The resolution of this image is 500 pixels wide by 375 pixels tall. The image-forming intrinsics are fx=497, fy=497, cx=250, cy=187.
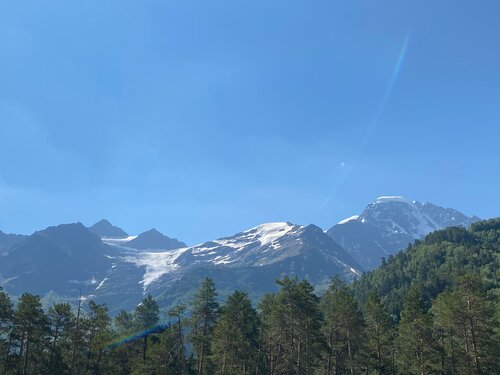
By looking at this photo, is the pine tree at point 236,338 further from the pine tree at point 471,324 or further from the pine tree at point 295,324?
the pine tree at point 471,324

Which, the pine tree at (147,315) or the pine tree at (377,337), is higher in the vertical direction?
the pine tree at (147,315)

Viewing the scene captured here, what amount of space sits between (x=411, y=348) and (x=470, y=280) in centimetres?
1146

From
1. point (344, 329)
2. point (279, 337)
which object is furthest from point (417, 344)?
point (279, 337)

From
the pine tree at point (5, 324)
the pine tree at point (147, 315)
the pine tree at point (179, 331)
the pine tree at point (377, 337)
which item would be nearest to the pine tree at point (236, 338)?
the pine tree at point (179, 331)

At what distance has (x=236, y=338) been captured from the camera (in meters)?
68.5

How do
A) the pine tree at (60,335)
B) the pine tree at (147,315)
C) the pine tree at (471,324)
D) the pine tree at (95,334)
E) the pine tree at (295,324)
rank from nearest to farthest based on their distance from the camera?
the pine tree at (471,324) → the pine tree at (295,324) → the pine tree at (95,334) → the pine tree at (60,335) → the pine tree at (147,315)

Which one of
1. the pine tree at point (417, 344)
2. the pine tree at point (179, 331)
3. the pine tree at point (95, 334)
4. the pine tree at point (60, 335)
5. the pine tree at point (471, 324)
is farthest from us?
the pine tree at point (60, 335)

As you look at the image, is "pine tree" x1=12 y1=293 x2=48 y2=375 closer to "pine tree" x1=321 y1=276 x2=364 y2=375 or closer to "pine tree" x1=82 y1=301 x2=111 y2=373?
"pine tree" x1=82 y1=301 x2=111 y2=373

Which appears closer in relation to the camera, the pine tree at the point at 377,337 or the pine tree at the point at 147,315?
the pine tree at the point at 377,337

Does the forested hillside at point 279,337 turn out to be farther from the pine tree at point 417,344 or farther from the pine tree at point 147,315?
the pine tree at point 147,315

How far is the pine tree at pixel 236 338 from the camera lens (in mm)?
68000

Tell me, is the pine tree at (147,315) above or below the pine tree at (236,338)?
above

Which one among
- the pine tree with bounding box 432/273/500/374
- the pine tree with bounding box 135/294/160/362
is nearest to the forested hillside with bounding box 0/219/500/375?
the pine tree with bounding box 432/273/500/374

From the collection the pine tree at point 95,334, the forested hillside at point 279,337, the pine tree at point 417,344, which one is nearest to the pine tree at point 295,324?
the forested hillside at point 279,337
